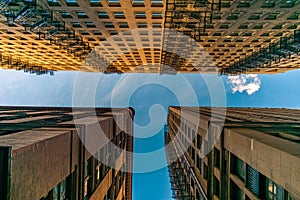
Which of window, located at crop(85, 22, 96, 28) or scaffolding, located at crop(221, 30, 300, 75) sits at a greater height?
window, located at crop(85, 22, 96, 28)

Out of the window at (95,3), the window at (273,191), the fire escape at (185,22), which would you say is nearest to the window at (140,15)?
the fire escape at (185,22)

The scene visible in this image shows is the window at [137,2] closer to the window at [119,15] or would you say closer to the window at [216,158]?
the window at [119,15]

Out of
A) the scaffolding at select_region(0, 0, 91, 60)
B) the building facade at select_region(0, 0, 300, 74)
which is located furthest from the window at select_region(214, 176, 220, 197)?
the scaffolding at select_region(0, 0, 91, 60)

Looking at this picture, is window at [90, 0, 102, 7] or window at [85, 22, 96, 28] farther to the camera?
window at [85, 22, 96, 28]

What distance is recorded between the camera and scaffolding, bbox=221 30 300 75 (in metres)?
35.6

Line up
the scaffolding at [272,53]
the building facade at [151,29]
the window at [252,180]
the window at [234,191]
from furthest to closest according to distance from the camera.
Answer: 1. the scaffolding at [272,53]
2. the building facade at [151,29]
3. the window at [234,191]
4. the window at [252,180]

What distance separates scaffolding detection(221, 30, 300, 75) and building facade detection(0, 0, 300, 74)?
11 cm

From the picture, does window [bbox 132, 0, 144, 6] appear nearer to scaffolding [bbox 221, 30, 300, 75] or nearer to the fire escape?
the fire escape

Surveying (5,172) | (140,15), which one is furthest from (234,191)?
(140,15)

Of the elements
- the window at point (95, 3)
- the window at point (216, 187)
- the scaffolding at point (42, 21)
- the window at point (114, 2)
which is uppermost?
the window at point (114, 2)

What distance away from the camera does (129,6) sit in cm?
2911

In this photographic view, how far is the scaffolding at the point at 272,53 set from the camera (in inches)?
1403

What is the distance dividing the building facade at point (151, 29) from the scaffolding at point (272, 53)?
0.37 feet

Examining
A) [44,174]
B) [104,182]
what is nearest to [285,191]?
[44,174]
